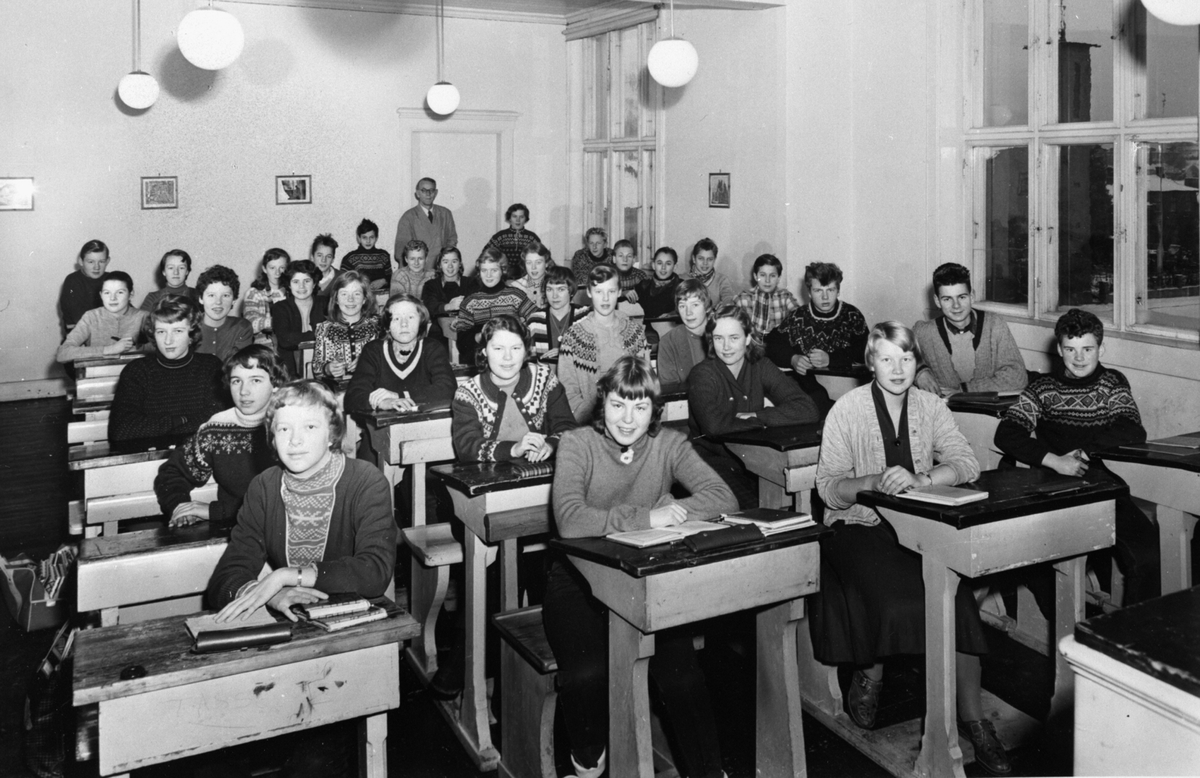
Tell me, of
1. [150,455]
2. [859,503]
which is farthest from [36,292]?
[859,503]

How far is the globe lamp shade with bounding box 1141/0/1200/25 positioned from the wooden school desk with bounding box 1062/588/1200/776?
8.92 ft

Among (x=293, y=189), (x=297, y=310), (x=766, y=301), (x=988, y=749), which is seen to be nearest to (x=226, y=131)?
(x=293, y=189)

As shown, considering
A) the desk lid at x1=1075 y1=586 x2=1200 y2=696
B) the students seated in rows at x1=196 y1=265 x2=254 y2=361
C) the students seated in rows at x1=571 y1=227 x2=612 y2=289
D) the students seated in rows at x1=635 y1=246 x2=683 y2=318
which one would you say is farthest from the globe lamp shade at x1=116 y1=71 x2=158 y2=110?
the desk lid at x1=1075 y1=586 x2=1200 y2=696

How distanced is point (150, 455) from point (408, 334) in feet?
4.73

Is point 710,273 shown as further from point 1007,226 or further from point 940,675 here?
point 940,675

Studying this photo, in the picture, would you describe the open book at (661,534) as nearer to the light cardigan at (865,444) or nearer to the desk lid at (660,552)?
the desk lid at (660,552)

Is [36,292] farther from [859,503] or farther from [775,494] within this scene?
[859,503]

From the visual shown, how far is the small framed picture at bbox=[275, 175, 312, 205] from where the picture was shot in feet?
32.4

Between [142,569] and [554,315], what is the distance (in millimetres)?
3519

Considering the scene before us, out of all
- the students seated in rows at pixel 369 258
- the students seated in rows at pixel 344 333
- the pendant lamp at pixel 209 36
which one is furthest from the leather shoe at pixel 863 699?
the students seated in rows at pixel 369 258

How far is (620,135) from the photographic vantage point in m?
10.2

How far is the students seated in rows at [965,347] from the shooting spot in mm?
5074

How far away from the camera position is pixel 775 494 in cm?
394

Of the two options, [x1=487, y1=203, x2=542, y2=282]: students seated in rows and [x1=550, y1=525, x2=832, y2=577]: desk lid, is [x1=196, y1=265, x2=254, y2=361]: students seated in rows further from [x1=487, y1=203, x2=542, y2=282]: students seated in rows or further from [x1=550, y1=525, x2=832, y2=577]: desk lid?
[x1=487, y1=203, x2=542, y2=282]: students seated in rows
